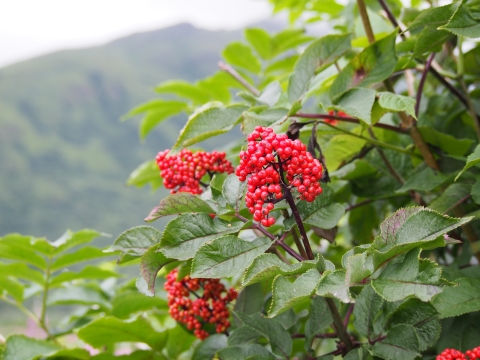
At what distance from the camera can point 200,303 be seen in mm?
1016

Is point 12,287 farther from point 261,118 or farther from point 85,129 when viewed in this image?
point 85,129

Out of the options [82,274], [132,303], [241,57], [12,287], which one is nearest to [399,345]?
[132,303]

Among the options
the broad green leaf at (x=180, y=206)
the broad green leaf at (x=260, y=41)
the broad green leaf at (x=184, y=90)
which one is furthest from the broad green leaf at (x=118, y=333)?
the broad green leaf at (x=260, y=41)

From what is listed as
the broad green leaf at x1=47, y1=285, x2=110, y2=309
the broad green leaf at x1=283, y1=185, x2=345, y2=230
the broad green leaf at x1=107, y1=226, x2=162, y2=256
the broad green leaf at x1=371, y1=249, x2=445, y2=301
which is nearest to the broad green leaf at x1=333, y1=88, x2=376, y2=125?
the broad green leaf at x1=283, y1=185, x2=345, y2=230

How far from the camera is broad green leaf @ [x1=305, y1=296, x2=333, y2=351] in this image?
0.87 m

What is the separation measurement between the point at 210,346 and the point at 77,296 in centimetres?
58

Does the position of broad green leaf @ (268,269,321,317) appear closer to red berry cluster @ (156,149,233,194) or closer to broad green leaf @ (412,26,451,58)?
red berry cluster @ (156,149,233,194)

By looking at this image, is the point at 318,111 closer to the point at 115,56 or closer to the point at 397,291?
the point at 397,291

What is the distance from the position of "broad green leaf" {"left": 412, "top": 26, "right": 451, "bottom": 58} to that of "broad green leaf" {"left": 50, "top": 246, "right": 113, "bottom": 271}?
3.23 feet

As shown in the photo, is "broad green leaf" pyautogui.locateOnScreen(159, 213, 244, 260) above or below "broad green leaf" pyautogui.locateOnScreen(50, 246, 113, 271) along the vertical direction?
above

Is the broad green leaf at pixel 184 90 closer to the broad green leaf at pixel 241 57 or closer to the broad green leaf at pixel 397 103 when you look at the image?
the broad green leaf at pixel 241 57

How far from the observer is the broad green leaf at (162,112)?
180cm

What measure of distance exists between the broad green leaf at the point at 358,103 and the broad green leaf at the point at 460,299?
0.35 meters

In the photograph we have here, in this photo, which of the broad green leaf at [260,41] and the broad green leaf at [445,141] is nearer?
the broad green leaf at [445,141]
